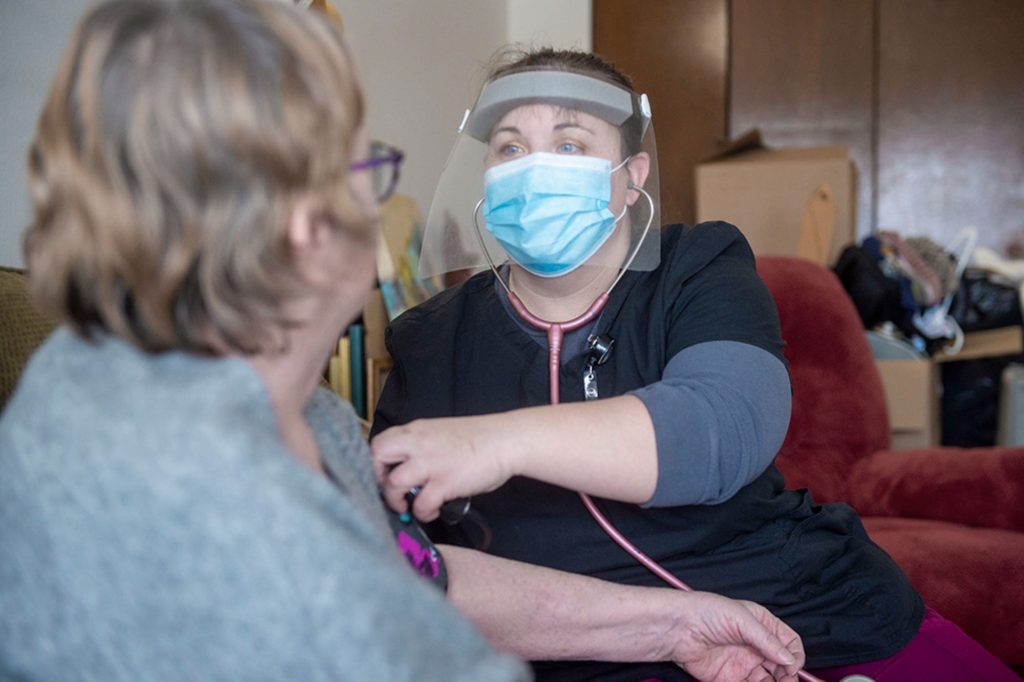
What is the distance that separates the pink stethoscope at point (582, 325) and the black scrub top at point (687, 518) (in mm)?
16

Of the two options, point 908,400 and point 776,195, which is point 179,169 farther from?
point 776,195

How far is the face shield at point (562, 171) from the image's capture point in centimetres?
125

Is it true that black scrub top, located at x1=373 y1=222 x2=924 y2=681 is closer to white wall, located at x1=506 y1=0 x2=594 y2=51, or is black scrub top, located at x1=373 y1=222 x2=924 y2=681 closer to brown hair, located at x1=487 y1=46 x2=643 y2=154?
brown hair, located at x1=487 y1=46 x2=643 y2=154

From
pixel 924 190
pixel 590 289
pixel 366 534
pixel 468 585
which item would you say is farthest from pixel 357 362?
pixel 924 190

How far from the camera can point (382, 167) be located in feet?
2.37

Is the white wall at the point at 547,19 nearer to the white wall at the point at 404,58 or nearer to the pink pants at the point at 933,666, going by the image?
the white wall at the point at 404,58

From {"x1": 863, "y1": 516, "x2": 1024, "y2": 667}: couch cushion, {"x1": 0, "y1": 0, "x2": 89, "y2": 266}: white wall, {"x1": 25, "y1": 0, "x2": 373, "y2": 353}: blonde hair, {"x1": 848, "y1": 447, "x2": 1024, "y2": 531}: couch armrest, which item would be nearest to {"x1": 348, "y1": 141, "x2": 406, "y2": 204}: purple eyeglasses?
{"x1": 25, "y1": 0, "x2": 373, "y2": 353}: blonde hair

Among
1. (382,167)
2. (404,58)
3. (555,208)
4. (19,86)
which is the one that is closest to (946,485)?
(555,208)

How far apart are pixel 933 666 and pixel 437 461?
30.4 inches

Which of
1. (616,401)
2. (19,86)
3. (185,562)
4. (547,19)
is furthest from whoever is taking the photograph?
(547,19)

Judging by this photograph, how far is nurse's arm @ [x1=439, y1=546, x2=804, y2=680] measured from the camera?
3.46 feet

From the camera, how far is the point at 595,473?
952mm

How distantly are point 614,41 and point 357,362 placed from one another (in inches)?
105

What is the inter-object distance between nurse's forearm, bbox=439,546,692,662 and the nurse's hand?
0.55 ft
